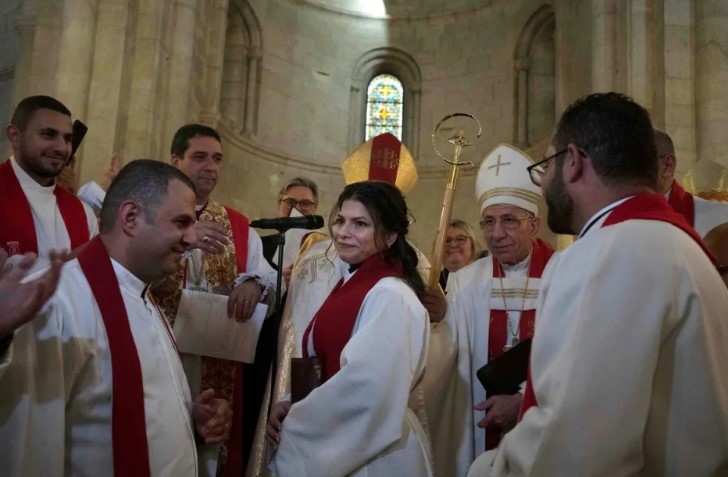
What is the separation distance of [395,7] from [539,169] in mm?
11811

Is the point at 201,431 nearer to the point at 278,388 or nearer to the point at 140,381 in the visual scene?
the point at 140,381

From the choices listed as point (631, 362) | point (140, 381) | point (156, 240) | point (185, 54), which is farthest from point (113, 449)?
point (185, 54)

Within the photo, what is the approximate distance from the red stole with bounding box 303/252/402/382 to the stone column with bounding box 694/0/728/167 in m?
5.06

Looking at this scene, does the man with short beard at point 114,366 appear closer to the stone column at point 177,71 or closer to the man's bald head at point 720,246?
the man's bald head at point 720,246

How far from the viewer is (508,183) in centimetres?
400

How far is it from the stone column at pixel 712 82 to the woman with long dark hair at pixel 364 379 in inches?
200

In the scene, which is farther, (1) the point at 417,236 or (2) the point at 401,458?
(1) the point at 417,236

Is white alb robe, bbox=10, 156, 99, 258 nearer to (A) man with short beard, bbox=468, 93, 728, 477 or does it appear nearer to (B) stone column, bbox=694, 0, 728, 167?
(A) man with short beard, bbox=468, 93, 728, 477

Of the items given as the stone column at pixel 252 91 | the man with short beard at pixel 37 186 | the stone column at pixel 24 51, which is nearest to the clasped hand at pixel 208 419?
the man with short beard at pixel 37 186

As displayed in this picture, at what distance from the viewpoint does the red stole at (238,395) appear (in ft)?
12.6

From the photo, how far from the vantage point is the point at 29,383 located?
1.83 m

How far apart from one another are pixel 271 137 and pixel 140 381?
10513mm

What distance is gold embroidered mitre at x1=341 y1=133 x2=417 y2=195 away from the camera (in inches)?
191

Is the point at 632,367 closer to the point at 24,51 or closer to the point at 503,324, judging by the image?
the point at 503,324
